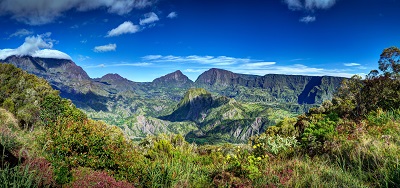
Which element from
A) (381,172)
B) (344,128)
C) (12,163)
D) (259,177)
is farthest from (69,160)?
(344,128)

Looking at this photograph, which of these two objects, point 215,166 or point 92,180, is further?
point 215,166

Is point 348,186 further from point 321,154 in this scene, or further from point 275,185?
point 321,154

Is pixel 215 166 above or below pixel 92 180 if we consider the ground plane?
below

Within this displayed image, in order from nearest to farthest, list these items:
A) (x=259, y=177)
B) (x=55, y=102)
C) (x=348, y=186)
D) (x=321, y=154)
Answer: (x=348, y=186) < (x=259, y=177) < (x=321, y=154) < (x=55, y=102)

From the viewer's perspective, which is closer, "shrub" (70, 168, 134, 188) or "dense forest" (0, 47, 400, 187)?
"dense forest" (0, 47, 400, 187)

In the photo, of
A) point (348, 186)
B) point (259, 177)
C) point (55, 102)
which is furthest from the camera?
point (55, 102)

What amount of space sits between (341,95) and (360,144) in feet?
200

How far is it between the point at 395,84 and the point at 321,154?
153 feet

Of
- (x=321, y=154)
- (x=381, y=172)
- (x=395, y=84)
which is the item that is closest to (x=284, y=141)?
(x=321, y=154)

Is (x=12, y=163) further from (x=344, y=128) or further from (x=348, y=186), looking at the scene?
(x=344, y=128)

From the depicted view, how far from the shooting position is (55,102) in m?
75.5

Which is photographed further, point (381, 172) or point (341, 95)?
point (341, 95)

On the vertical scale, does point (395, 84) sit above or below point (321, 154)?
above

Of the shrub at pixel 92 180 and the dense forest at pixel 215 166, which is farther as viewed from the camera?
the shrub at pixel 92 180
